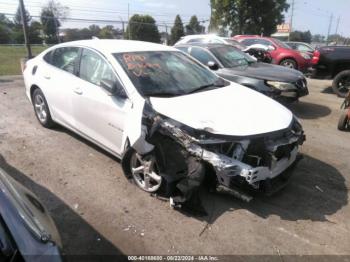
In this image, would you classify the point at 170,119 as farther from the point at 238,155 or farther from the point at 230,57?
the point at 230,57

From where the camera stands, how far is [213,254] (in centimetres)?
309

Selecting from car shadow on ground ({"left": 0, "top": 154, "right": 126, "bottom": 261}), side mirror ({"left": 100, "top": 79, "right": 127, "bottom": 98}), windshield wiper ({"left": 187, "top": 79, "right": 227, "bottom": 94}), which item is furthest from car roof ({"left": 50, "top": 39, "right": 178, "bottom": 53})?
car shadow on ground ({"left": 0, "top": 154, "right": 126, "bottom": 261})

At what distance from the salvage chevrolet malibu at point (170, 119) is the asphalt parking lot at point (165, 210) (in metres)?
0.32

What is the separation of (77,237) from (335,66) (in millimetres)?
9359

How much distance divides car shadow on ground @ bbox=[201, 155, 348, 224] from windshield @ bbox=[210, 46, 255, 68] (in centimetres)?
388

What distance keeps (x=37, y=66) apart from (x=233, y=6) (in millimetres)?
24678

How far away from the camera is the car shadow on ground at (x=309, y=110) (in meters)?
7.69

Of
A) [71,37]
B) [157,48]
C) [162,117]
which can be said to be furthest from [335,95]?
[71,37]

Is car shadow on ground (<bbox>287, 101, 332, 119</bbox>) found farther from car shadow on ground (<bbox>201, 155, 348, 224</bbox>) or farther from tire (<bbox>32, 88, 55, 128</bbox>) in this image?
tire (<bbox>32, 88, 55, 128</bbox>)

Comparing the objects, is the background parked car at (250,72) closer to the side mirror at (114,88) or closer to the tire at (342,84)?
the tire at (342,84)

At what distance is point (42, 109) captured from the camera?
5922 millimetres

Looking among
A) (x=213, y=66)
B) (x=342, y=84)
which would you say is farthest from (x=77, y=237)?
(x=342, y=84)

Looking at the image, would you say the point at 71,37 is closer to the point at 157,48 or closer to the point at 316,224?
the point at 157,48

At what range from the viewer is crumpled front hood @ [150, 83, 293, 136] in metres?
3.57
